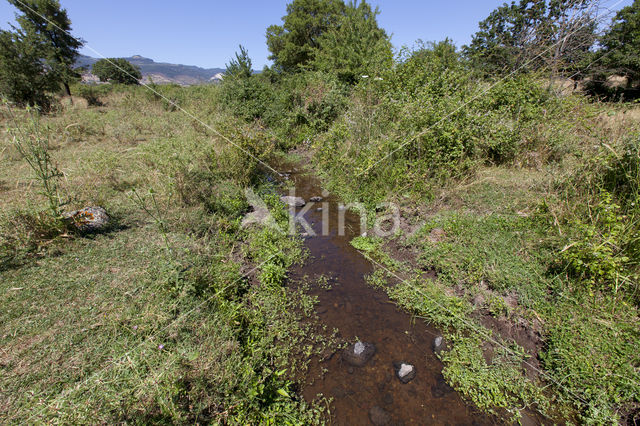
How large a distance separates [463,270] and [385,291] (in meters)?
1.13

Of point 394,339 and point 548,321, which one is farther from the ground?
point 548,321

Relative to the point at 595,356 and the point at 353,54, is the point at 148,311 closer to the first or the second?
the point at 595,356

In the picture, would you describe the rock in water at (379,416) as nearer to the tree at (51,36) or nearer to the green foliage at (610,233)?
the green foliage at (610,233)

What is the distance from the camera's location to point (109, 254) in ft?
11.3

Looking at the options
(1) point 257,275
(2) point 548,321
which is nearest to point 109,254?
(1) point 257,275

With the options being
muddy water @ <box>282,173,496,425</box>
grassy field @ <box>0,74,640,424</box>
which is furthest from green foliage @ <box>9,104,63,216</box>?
muddy water @ <box>282,173,496,425</box>

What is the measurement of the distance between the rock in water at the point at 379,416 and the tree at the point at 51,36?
17.9 meters

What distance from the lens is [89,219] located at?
3.90 metres

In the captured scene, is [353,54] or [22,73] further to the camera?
[353,54]

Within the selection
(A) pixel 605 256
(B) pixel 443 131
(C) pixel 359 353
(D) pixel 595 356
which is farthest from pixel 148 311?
(B) pixel 443 131

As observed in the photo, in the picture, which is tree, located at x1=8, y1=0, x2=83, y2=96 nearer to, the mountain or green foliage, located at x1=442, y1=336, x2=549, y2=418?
the mountain

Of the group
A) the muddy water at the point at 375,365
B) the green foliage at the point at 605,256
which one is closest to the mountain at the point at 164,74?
the muddy water at the point at 375,365

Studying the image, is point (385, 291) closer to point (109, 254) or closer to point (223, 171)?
point (109, 254)

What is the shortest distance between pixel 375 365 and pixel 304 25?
27.4 metres
